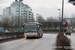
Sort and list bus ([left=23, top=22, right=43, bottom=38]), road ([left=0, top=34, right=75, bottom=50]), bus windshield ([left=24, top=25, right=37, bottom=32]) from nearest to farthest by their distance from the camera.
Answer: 1. road ([left=0, top=34, right=75, bottom=50])
2. bus ([left=23, top=22, right=43, bottom=38])
3. bus windshield ([left=24, top=25, right=37, bottom=32])

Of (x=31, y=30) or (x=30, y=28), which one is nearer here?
(x=31, y=30)

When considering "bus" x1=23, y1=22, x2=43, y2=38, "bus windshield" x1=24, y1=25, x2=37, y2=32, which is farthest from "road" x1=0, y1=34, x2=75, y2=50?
"bus windshield" x1=24, y1=25, x2=37, y2=32

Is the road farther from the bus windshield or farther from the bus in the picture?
the bus windshield

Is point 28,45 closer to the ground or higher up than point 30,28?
closer to the ground

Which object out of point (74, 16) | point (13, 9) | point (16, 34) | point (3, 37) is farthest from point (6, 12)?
point (3, 37)

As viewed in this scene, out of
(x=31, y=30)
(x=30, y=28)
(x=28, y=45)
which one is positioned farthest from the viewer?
(x=30, y=28)

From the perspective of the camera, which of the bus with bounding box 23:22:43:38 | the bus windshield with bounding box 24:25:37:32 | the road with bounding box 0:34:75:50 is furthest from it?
the bus windshield with bounding box 24:25:37:32

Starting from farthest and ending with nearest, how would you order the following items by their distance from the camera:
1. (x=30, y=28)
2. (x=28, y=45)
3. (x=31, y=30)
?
1. (x=30, y=28)
2. (x=31, y=30)
3. (x=28, y=45)

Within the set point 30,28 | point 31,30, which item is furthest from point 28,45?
point 30,28

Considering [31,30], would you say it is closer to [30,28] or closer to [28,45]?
[30,28]

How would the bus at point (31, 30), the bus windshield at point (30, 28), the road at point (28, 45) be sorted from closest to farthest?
the road at point (28, 45)
the bus at point (31, 30)
the bus windshield at point (30, 28)

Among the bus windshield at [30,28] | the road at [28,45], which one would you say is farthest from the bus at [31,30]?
the road at [28,45]

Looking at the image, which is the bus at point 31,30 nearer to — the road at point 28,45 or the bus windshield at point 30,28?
the bus windshield at point 30,28

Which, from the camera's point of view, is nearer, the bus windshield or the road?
the road
